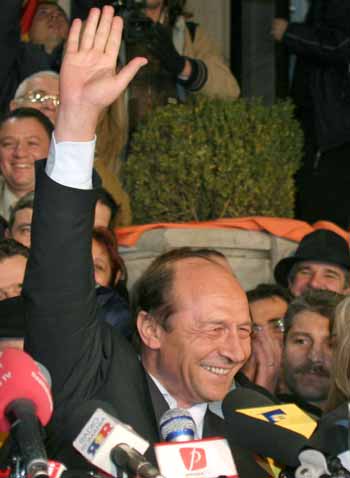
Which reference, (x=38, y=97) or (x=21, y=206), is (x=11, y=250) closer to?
(x=21, y=206)

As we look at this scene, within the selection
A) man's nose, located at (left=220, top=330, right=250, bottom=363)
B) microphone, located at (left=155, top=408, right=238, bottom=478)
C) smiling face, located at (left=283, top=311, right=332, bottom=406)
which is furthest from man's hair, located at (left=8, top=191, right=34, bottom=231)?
microphone, located at (left=155, top=408, right=238, bottom=478)

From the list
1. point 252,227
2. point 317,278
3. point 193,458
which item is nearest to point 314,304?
point 317,278

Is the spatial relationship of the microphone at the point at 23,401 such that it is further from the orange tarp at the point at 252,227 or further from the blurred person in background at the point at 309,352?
the orange tarp at the point at 252,227

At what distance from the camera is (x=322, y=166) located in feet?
30.6

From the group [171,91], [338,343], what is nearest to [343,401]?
[338,343]

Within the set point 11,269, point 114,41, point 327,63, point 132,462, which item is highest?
point 114,41

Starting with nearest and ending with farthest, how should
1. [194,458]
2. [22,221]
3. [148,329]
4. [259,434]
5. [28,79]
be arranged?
1. [194,458]
2. [259,434]
3. [148,329]
4. [22,221]
5. [28,79]

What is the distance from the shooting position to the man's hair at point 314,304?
6.45 metres

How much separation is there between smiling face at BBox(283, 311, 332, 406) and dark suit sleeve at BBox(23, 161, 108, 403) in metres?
2.44

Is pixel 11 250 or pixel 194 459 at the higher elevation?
pixel 194 459

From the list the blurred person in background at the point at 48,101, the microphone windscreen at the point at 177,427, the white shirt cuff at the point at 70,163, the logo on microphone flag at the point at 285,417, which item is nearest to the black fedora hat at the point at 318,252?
the blurred person in background at the point at 48,101

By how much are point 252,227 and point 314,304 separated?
5.65ft

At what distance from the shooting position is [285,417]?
12.8ft

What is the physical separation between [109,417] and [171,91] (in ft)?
19.4
